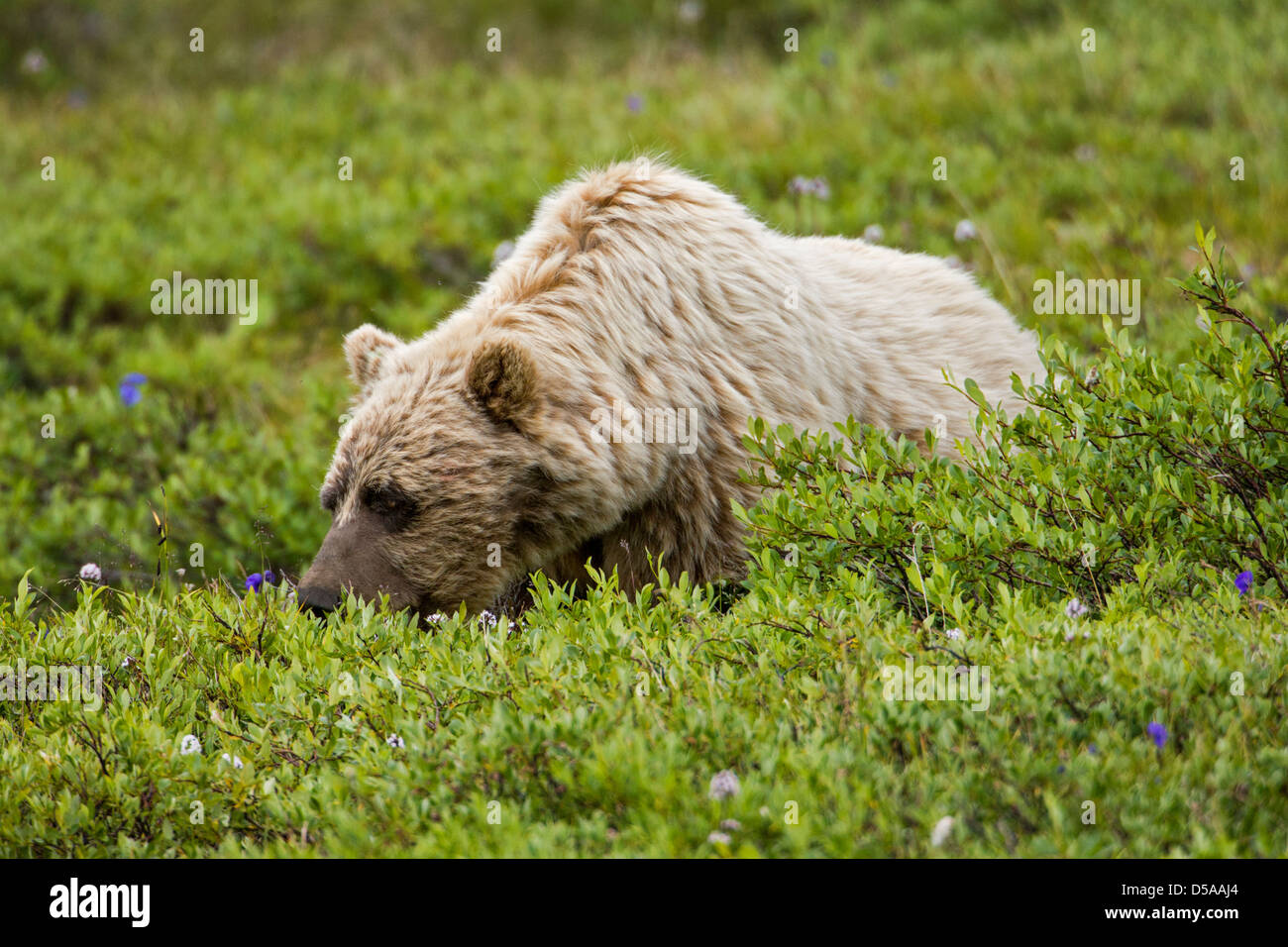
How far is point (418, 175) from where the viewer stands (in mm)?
11281

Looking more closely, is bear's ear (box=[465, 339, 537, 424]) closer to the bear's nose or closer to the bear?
the bear

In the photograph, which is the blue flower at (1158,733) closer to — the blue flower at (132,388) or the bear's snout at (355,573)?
the bear's snout at (355,573)

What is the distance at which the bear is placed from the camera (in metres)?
4.76

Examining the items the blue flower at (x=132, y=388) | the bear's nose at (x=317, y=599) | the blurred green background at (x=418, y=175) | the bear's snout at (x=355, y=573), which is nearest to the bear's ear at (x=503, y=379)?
the bear's snout at (x=355, y=573)

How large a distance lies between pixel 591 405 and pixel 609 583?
0.78 m

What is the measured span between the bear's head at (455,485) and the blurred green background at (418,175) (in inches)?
64.8

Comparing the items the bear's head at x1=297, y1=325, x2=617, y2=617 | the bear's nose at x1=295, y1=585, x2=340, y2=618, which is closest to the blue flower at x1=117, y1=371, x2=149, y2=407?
the bear's head at x1=297, y1=325, x2=617, y2=617

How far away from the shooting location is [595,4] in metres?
15.2

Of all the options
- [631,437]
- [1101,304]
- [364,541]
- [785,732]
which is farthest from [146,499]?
[1101,304]

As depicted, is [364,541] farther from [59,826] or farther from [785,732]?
[785,732]

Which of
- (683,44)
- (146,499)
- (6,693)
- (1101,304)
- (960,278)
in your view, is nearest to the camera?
(6,693)

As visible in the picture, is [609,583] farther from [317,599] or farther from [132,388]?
[132,388]

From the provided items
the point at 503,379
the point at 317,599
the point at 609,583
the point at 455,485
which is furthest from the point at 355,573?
the point at 609,583

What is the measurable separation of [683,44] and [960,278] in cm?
869
